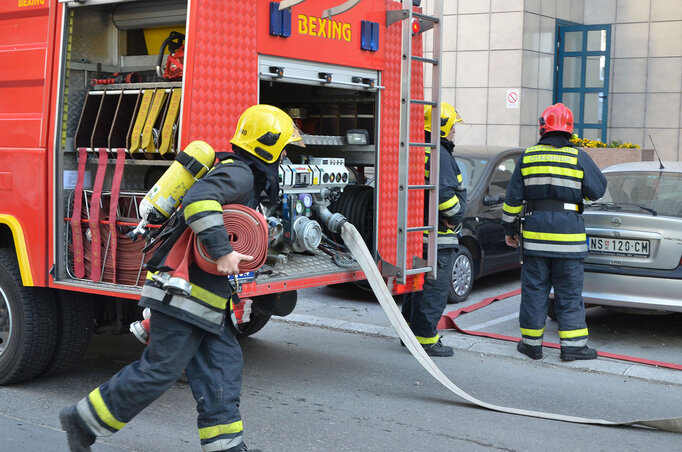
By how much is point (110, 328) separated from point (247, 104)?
198 centimetres

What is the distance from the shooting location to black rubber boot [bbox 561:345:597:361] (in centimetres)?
666

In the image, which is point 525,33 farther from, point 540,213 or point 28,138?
point 28,138

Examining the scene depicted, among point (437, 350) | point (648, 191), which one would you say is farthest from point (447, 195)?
point (648, 191)

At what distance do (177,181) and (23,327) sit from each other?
1.99 meters

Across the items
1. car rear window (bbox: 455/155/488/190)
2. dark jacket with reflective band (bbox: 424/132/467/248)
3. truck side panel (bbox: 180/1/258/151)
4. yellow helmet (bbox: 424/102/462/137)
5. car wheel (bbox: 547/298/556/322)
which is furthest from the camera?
car rear window (bbox: 455/155/488/190)

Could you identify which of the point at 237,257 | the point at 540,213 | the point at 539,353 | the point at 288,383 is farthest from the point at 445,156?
the point at 237,257

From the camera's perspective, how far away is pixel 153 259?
13.9 ft

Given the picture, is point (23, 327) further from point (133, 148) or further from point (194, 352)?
point (194, 352)

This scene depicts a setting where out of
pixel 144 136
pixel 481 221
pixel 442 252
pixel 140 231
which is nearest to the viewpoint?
pixel 140 231

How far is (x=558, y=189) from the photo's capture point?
667 cm

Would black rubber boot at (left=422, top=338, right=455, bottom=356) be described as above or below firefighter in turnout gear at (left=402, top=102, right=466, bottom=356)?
below

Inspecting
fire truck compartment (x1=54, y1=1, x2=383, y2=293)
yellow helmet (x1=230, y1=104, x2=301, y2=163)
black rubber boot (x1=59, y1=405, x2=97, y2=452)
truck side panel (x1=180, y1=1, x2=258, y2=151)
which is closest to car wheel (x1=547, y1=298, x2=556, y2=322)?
fire truck compartment (x1=54, y1=1, x2=383, y2=293)

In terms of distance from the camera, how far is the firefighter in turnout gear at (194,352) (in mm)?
4072

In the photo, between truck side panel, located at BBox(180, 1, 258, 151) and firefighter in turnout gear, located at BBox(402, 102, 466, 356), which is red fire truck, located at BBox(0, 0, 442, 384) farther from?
firefighter in turnout gear, located at BBox(402, 102, 466, 356)
